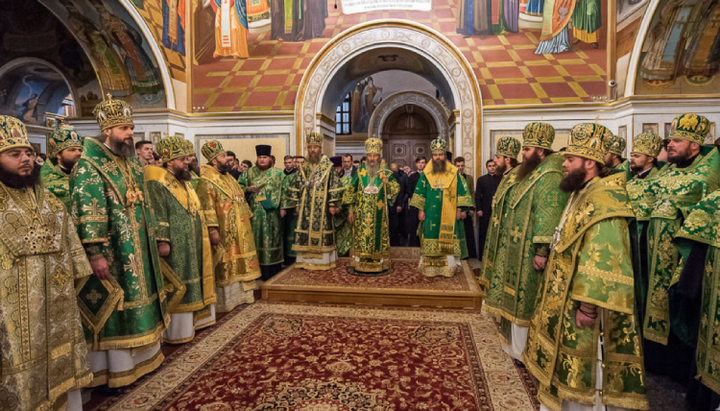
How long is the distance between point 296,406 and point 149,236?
1877 millimetres

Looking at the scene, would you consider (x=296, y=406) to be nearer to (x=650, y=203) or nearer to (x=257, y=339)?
(x=257, y=339)

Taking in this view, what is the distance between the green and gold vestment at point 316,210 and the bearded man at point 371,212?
0.99ft

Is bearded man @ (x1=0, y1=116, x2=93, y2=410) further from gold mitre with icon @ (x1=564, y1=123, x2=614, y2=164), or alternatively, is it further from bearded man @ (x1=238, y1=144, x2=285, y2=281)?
bearded man @ (x1=238, y1=144, x2=285, y2=281)

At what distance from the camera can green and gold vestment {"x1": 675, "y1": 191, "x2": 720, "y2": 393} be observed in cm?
248

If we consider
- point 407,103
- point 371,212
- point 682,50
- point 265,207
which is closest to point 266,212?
point 265,207

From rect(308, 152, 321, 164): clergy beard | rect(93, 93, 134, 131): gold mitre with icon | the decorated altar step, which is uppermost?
rect(93, 93, 134, 131): gold mitre with icon

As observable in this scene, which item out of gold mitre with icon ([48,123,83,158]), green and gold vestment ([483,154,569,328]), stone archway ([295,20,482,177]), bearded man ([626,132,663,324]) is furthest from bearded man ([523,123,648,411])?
stone archway ([295,20,482,177])

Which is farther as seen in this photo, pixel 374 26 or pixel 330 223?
pixel 374 26

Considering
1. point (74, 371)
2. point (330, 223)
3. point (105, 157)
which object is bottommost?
point (74, 371)

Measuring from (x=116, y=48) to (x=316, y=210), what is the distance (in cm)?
610

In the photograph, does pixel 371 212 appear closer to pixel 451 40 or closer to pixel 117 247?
pixel 117 247

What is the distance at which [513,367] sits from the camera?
3.47 meters

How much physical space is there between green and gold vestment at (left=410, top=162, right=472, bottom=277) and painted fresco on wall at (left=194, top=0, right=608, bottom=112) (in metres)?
3.74

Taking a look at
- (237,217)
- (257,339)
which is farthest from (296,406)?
(237,217)
